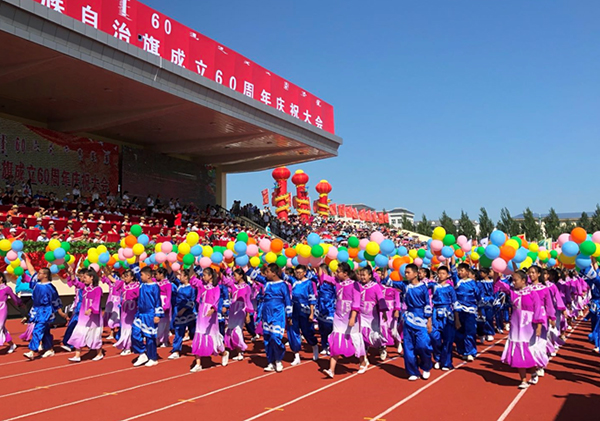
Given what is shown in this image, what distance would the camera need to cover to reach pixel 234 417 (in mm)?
5777

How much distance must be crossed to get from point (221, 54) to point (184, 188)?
9731 millimetres

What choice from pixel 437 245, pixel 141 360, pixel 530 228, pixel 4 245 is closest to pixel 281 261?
pixel 437 245

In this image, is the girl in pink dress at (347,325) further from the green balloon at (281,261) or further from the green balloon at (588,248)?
the green balloon at (588,248)

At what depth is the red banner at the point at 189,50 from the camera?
17.3 meters

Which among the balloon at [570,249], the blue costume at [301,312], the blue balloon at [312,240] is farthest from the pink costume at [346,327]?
the balloon at [570,249]

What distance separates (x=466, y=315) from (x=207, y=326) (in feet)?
14.2

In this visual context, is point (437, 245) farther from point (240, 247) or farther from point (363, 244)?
point (240, 247)

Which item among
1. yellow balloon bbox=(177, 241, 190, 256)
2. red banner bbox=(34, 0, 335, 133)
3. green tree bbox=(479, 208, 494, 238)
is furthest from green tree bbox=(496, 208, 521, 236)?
yellow balloon bbox=(177, 241, 190, 256)

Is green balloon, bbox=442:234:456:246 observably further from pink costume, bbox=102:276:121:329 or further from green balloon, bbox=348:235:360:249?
pink costume, bbox=102:276:121:329

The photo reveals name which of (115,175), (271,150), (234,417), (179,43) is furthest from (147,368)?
(271,150)

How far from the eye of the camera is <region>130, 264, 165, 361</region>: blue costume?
868cm

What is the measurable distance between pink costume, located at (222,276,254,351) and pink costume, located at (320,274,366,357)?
6.39 ft

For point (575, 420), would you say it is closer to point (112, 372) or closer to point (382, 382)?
point (382, 382)

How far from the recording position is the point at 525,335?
23.0ft
